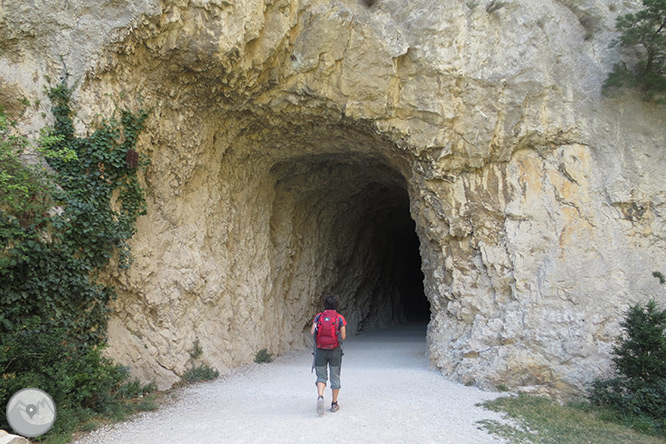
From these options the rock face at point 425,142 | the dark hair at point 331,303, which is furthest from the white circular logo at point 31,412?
the dark hair at point 331,303

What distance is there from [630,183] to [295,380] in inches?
297

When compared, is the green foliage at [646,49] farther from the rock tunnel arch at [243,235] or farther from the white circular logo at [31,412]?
the white circular logo at [31,412]

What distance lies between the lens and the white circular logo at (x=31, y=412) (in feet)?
14.6

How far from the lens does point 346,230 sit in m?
15.8

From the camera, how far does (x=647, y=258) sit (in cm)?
816

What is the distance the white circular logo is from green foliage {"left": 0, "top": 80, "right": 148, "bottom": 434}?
0.32ft

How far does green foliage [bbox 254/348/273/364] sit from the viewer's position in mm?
10289

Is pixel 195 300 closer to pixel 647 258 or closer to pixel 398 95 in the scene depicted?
pixel 398 95

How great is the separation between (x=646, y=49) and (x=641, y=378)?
6.22 metres

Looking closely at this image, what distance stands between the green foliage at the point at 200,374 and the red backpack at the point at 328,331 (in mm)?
3911

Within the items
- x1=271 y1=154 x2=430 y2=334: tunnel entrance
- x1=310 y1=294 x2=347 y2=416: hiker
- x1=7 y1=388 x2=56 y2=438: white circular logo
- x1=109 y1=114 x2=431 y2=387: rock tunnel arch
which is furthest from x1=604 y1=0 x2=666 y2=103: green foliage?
x1=7 y1=388 x2=56 y2=438: white circular logo

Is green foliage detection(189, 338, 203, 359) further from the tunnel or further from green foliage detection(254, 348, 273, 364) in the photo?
the tunnel

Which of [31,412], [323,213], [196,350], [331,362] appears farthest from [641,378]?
[323,213]

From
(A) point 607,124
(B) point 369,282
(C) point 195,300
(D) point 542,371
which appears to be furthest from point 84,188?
(B) point 369,282
